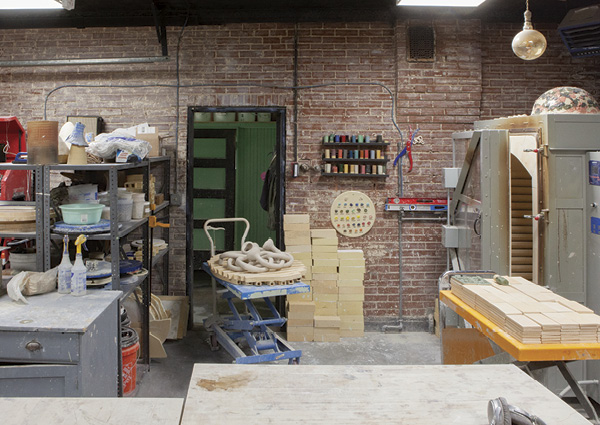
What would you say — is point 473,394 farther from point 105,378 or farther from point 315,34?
point 315,34

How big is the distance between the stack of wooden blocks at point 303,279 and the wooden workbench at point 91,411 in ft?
13.5

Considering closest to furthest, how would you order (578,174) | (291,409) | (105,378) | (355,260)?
1. (291,409)
2. (105,378)
3. (578,174)
4. (355,260)

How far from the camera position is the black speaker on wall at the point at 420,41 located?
5.73m

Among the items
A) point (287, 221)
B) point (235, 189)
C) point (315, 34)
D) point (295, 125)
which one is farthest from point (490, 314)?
point (235, 189)

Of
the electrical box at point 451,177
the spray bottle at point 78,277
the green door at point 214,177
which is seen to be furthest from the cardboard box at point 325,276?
the green door at point 214,177

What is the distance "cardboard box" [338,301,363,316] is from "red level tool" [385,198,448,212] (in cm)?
110

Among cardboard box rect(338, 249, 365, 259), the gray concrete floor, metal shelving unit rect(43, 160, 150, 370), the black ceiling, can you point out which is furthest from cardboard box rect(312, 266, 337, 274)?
the black ceiling

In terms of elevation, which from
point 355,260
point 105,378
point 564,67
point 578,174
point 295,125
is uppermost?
point 564,67

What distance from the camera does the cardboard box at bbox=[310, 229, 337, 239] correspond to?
5645 millimetres

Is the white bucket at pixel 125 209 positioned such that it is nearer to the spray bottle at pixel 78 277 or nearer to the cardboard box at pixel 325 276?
the spray bottle at pixel 78 277

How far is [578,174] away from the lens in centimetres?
386

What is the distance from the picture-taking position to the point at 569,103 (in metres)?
4.06

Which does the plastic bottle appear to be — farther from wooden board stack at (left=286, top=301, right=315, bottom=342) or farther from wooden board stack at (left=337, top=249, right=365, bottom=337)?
wooden board stack at (left=337, top=249, right=365, bottom=337)

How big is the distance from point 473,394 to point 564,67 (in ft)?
18.1
